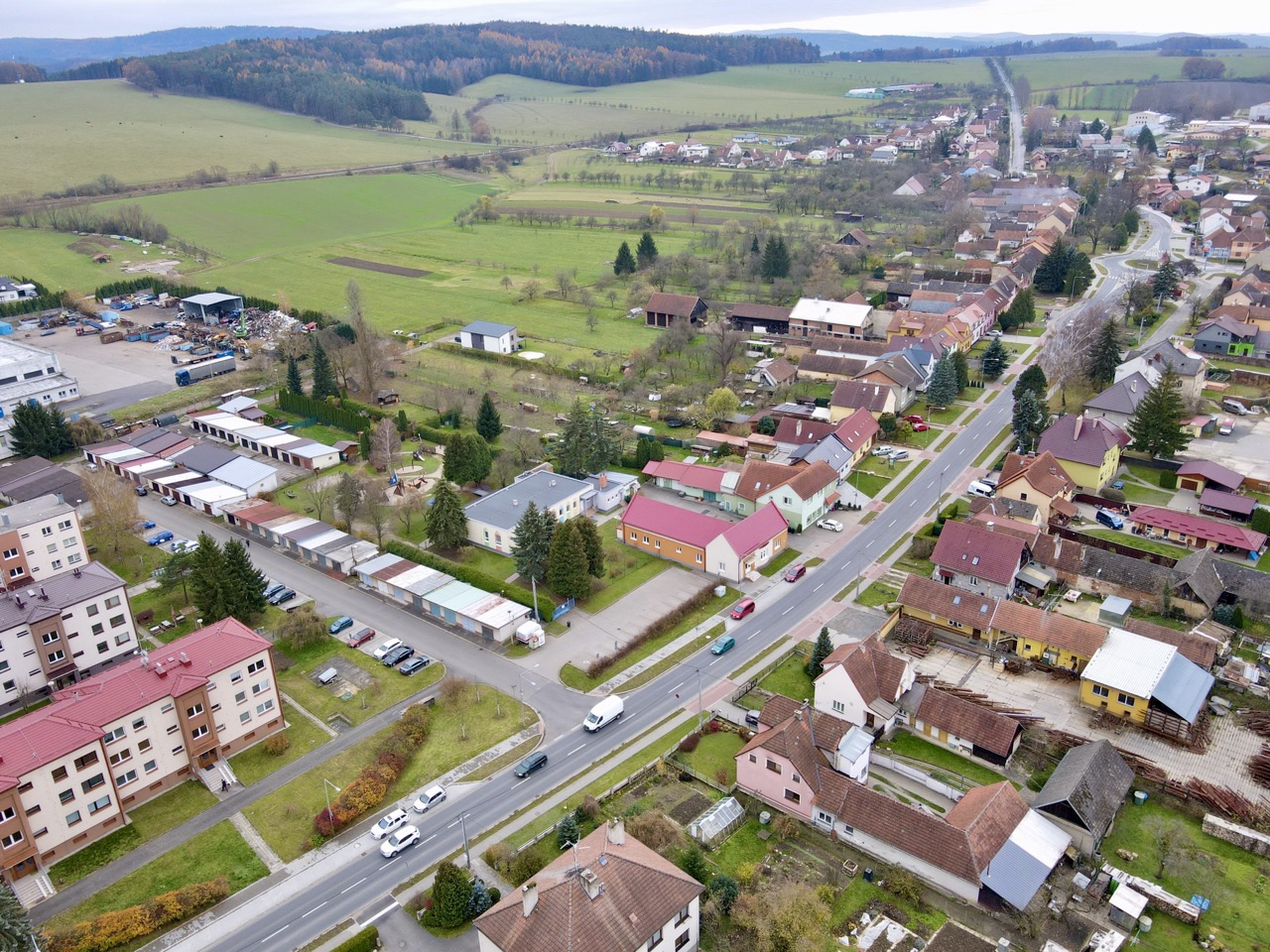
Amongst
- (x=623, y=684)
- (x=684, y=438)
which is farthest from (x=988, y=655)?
(x=684, y=438)

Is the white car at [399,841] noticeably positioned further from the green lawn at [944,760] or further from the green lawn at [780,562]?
the green lawn at [780,562]

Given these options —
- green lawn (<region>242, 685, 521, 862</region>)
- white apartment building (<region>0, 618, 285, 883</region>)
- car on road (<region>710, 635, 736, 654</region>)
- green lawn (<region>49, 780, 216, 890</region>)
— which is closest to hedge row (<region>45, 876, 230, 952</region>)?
green lawn (<region>242, 685, 521, 862</region>)

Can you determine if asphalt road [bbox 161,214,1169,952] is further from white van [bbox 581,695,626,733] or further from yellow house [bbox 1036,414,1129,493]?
yellow house [bbox 1036,414,1129,493]

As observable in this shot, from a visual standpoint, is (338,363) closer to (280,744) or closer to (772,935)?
(280,744)

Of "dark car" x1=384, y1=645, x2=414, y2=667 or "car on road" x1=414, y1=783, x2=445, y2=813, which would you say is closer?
"car on road" x1=414, y1=783, x2=445, y2=813

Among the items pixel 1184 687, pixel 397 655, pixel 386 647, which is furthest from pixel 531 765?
pixel 1184 687

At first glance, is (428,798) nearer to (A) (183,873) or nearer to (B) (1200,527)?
(A) (183,873)

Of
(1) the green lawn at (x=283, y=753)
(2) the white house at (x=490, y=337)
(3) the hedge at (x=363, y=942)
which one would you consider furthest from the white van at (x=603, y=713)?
(2) the white house at (x=490, y=337)
